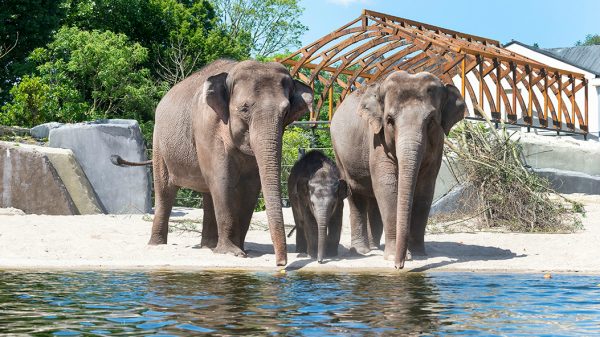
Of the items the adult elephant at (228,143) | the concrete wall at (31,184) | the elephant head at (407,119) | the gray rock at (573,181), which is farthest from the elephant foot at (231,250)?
the gray rock at (573,181)

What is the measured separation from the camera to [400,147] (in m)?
10.3

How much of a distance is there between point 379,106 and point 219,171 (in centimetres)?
185

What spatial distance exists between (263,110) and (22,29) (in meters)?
24.9

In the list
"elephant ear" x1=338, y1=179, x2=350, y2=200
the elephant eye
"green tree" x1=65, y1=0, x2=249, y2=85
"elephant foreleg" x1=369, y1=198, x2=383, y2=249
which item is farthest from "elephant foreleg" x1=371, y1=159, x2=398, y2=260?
"green tree" x1=65, y1=0, x2=249, y2=85

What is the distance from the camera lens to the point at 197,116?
37.5ft

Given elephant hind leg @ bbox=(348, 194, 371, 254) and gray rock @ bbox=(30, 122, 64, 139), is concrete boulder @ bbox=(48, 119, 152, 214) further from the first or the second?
elephant hind leg @ bbox=(348, 194, 371, 254)

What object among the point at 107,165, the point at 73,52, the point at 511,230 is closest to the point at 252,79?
the point at 511,230

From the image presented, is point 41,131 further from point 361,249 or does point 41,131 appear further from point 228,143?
point 228,143

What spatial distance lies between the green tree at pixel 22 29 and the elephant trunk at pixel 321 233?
23.7m

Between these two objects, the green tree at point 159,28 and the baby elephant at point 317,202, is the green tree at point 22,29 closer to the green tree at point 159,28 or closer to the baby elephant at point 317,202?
the green tree at point 159,28

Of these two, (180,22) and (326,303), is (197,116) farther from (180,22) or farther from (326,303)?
(180,22)

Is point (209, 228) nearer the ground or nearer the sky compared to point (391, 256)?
nearer the sky

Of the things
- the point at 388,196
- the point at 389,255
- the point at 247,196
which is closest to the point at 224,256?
the point at 247,196

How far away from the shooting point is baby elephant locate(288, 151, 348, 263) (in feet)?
35.3
